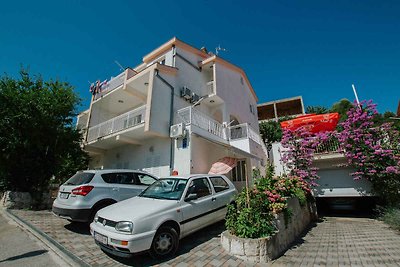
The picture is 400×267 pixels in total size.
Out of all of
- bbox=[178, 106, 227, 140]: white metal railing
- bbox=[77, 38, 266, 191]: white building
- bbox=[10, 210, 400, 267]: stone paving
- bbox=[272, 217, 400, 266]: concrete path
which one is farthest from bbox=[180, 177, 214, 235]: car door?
bbox=[178, 106, 227, 140]: white metal railing

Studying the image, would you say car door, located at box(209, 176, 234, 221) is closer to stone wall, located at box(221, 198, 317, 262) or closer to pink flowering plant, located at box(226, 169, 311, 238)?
pink flowering plant, located at box(226, 169, 311, 238)

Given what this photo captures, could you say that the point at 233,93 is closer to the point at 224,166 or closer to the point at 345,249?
the point at 224,166

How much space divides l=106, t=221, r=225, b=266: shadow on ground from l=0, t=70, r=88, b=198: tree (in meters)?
8.60

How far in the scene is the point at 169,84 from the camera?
1222cm

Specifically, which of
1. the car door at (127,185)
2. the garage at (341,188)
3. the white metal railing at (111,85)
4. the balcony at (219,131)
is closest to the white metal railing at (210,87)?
the balcony at (219,131)

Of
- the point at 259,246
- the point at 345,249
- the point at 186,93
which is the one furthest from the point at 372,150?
the point at 186,93

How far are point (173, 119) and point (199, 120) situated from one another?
164 cm

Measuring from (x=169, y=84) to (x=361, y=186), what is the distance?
40.4 feet

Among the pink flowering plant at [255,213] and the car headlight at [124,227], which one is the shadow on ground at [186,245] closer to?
the car headlight at [124,227]

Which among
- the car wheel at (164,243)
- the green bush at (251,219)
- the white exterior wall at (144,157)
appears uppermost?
the white exterior wall at (144,157)

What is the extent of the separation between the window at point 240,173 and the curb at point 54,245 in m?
10.2

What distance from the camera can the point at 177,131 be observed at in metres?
10.3

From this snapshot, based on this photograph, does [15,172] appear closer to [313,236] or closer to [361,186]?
[313,236]

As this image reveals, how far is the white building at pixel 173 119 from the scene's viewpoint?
34.4 feet
